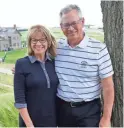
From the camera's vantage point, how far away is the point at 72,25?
2611 mm

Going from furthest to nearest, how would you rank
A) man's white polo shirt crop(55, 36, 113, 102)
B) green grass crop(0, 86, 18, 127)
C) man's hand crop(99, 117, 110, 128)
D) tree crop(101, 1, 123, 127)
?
green grass crop(0, 86, 18, 127), tree crop(101, 1, 123, 127), man's hand crop(99, 117, 110, 128), man's white polo shirt crop(55, 36, 113, 102)

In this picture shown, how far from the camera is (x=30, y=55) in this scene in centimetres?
275

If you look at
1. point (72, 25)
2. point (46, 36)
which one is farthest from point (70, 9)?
point (46, 36)

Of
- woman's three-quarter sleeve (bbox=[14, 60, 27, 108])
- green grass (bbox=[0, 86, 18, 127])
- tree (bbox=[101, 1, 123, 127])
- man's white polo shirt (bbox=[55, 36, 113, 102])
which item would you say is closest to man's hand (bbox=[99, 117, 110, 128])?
man's white polo shirt (bbox=[55, 36, 113, 102])

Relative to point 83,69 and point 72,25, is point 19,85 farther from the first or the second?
point 72,25

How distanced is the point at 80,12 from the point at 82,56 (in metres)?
0.34

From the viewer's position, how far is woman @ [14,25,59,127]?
8.73 feet

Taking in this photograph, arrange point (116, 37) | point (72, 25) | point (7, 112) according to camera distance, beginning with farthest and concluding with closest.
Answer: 1. point (7, 112)
2. point (116, 37)
3. point (72, 25)

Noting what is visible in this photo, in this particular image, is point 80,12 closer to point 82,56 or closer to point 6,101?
point 82,56

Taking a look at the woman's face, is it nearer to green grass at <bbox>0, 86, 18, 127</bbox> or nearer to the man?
the man

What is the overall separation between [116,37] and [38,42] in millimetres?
709

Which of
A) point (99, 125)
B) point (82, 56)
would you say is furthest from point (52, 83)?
point (99, 125)

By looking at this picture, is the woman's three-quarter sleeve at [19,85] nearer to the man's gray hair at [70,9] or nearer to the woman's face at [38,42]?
the woman's face at [38,42]

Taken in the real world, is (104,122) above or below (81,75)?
below
